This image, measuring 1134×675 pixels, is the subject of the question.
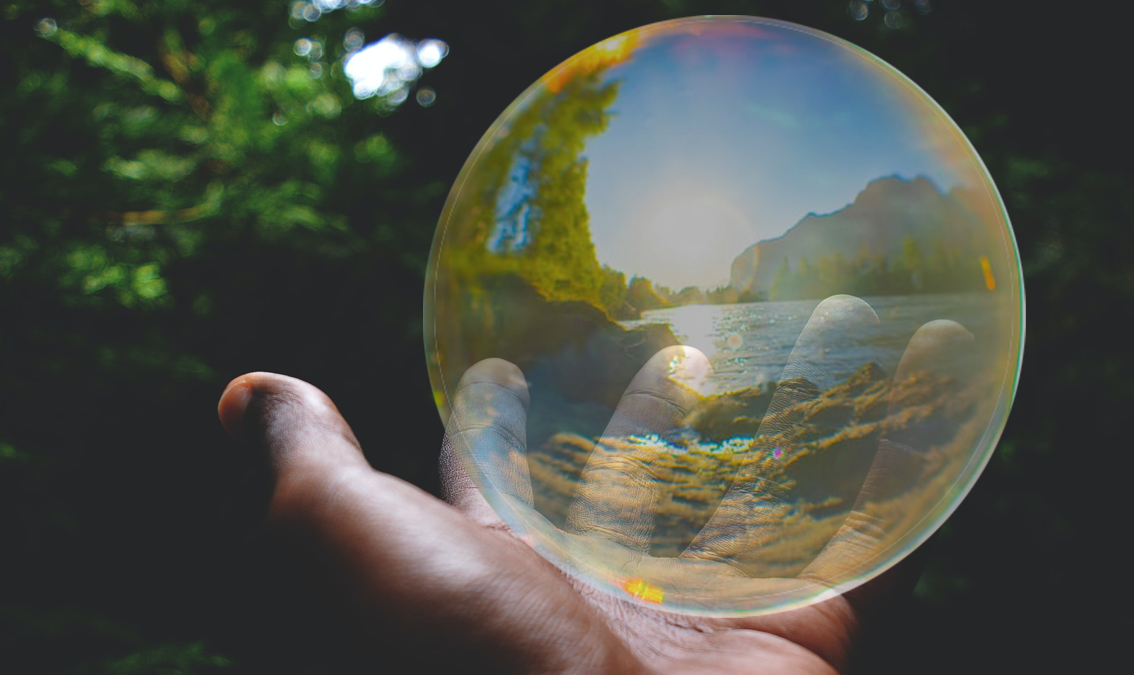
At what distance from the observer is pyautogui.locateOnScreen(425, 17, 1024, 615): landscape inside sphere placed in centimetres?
108

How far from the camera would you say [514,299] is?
3.84 ft

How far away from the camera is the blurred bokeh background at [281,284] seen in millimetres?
1816

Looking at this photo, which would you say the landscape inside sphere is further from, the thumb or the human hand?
the thumb

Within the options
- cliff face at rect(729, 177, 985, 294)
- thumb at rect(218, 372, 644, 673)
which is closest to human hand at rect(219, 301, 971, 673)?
thumb at rect(218, 372, 644, 673)

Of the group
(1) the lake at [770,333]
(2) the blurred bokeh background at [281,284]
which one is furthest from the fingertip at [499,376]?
(2) the blurred bokeh background at [281,284]

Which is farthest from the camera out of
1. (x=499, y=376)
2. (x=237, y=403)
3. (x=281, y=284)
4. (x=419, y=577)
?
(x=281, y=284)

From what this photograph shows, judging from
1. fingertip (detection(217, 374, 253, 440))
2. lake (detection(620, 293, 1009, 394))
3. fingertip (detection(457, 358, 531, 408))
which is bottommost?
lake (detection(620, 293, 1009, 394))

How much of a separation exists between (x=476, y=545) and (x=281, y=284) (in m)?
1.80

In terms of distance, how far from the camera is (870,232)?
43.3 inches

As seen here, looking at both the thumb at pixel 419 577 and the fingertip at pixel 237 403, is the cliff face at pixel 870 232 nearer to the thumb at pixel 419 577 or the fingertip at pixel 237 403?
the thumb at pixel 419 577

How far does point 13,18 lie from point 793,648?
2.59 metres

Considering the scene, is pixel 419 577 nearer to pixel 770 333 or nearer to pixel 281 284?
pixel 770 333

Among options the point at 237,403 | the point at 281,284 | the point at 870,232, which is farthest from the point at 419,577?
the point at 281,284

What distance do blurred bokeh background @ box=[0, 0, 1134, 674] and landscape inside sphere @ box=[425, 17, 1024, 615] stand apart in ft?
2.82
